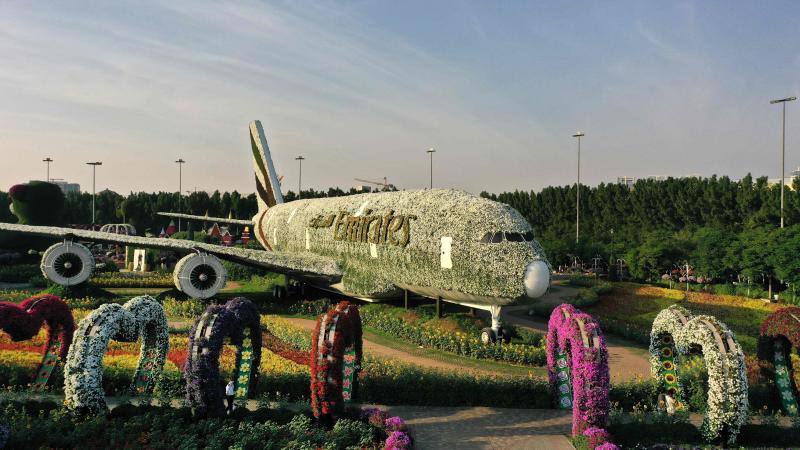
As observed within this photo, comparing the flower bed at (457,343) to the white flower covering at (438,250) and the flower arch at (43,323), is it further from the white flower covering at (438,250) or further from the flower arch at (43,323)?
the flower arch at (43,323)

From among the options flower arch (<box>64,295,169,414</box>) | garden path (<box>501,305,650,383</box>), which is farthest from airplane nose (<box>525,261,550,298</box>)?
flower arch (<box>64,295,169,414</box>)

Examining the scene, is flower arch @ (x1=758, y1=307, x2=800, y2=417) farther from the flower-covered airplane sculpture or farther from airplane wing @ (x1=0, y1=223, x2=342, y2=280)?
airplane wing @ (x1=0, y1=223, x2=342, y2=280)

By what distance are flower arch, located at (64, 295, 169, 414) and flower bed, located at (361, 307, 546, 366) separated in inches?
473

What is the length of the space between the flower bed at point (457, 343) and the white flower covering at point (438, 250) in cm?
203

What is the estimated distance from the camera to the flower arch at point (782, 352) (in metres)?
17.5

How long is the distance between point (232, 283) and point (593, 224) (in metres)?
52.0

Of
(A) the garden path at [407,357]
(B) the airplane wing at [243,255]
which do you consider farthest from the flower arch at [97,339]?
(B) the airplane wing at [243,255]

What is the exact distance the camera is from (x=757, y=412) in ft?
59.5

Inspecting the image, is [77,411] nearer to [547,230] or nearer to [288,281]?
[288,281]

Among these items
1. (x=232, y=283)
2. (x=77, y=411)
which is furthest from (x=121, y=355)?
(x=232, y=283)

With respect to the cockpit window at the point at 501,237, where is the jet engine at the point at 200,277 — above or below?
below

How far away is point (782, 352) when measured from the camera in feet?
58.8

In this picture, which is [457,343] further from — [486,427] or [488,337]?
[486,427]

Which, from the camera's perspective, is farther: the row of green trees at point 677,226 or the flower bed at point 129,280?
the flower bed at point 129,280
